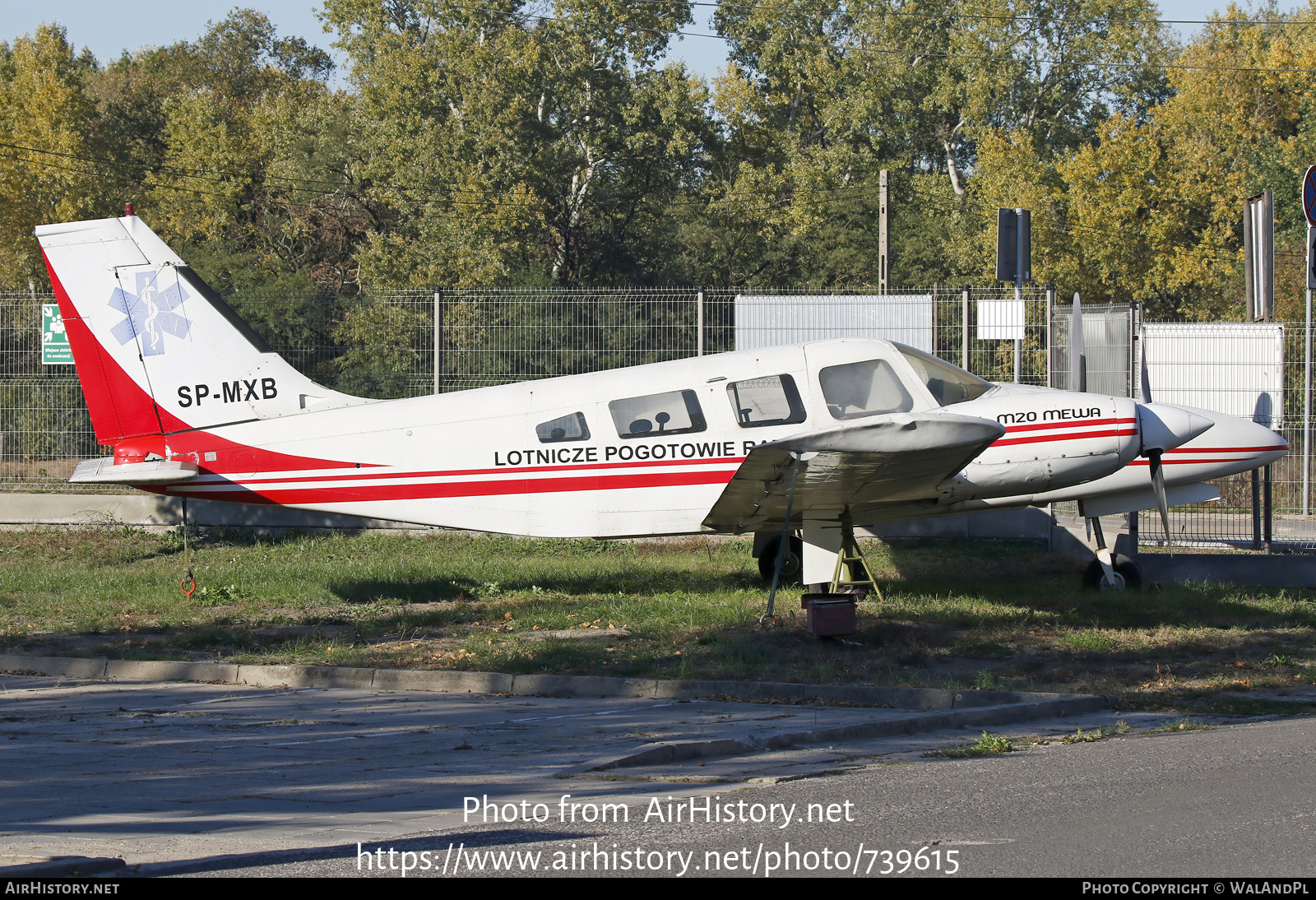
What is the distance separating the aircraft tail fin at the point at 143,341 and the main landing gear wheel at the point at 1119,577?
956 centimetres

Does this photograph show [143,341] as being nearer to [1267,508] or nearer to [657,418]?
[657,418]

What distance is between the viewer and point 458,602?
13859 millimetres

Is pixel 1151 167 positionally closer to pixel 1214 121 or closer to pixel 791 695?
pixel 1214 121

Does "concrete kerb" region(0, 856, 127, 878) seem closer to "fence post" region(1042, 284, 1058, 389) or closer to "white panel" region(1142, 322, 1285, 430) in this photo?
"fence post" region(1042, 284, 1058, 389)

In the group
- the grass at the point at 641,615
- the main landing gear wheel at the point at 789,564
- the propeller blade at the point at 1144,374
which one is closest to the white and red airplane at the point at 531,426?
the grass at the point at 641,615

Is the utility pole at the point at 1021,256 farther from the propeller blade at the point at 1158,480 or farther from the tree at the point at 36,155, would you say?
the tree at the point at 36,155

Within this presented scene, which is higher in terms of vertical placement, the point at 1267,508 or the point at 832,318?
the point at 832,318

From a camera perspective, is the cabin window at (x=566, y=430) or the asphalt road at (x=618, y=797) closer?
the asphalt road at (x=618, y=797)

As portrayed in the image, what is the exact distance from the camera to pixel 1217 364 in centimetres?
1833

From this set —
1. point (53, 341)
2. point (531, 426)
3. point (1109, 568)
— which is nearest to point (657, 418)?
point (531, 426)

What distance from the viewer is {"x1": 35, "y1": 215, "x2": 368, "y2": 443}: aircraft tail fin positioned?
1333 centimetres

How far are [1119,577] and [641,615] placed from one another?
5.69 m

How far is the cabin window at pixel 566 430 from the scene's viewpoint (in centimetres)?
1307

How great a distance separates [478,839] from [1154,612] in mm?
9425
